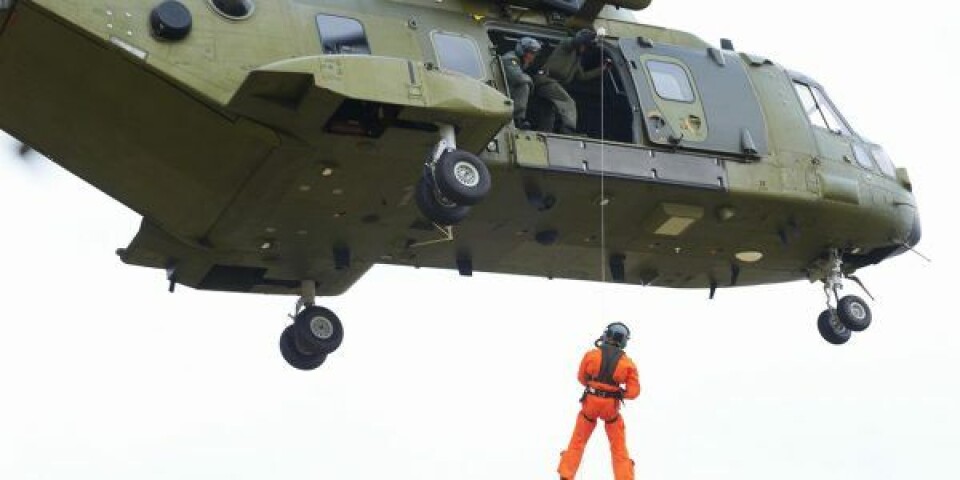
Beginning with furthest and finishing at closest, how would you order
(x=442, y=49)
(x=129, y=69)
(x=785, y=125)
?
1. (x=785, y=125)
2. (x=442, y=49)
3. (x=129, y=69)

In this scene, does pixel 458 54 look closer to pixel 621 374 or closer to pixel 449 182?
pixel 449 182

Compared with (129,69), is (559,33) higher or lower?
higher

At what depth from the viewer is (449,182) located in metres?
23.8

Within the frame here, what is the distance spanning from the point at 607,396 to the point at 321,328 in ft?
16.5

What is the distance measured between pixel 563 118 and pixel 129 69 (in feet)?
18.0

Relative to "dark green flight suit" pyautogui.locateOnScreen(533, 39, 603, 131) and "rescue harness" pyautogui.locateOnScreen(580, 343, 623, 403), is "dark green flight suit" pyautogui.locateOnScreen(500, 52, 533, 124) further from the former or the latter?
"rescue harness" pyautogui.locateOnScreen(580, 343, 623, 403)

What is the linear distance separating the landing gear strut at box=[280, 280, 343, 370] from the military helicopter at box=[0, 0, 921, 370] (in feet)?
0.09

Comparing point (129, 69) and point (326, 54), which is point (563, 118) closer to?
point (326, 54)

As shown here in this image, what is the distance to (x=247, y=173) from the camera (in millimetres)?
24422

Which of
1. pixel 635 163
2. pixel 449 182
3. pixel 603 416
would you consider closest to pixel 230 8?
pixel 449 182

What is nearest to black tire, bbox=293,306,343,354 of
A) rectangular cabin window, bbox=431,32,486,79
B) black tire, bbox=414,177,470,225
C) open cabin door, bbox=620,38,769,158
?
rectangular cabin window, bbox=431,32,486,79

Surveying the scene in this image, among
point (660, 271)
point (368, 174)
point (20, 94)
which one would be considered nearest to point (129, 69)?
point (20, 94)

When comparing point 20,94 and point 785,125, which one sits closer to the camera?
point 20,94

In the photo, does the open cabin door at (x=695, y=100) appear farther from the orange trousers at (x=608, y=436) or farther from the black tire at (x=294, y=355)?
the black tire at (x=294, y=355)
